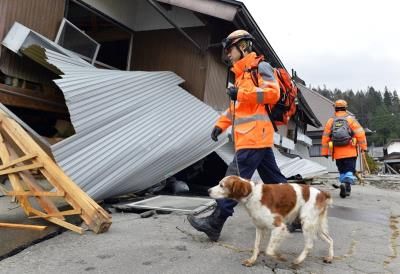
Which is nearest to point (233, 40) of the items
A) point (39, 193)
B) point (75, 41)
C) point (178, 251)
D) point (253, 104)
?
point (253, 104)

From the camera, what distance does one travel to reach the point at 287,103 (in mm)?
4250

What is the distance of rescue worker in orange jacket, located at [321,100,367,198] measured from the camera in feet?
26.8

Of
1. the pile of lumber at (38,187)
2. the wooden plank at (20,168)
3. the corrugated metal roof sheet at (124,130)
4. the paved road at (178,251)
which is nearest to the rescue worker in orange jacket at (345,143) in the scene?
the corrugated metal roof sheet at (124,130)

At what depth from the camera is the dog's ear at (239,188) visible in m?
3.41

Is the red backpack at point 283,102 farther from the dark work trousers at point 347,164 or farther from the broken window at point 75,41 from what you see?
the broken window at point 75,41

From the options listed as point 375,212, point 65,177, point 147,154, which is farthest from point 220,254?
point 375,212

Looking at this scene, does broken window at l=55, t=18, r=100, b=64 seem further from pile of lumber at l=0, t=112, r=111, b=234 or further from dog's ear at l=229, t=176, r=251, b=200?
dog's ear at l=229, t=176, r=251, b=200

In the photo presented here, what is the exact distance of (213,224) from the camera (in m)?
4.00

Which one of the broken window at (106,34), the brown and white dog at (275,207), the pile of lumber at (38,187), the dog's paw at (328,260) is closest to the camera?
the brown and white dog at (275,207)

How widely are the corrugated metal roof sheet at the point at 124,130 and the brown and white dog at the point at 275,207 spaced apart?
209 centimetres

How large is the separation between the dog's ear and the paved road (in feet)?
1.97

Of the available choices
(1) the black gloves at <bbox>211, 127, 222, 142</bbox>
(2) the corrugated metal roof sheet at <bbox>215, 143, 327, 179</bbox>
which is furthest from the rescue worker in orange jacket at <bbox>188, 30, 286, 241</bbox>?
(2) the corrugated metal roof sheet at <bbox>215, 143, 327, 179</bbox>

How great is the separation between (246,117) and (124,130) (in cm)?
239

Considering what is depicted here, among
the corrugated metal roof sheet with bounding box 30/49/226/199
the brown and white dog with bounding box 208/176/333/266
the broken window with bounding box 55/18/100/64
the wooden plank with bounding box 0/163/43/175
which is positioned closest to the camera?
the brown and white dog with bounding box 208/176/333/266
